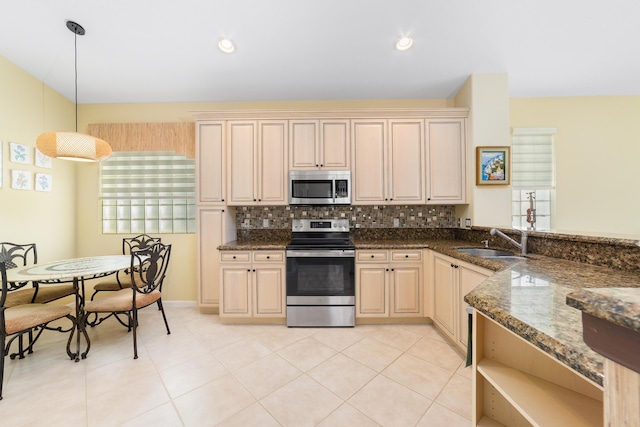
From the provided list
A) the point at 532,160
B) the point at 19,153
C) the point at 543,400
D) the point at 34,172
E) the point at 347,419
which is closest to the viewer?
the point at 543,400

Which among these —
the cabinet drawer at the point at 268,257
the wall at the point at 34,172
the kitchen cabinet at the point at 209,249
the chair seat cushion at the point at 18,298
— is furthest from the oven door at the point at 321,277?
the wall at the point at 34,172

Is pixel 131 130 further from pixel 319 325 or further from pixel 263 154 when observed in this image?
pixel 319 325

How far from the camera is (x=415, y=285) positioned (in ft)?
8.43

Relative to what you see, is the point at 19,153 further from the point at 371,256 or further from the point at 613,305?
the point at 613,305

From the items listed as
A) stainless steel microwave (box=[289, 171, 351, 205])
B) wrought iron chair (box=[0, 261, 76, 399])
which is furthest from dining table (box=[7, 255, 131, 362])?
stainless steel microwave (box=[289, 171, 351, 205])

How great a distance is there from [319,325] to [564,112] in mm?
4210

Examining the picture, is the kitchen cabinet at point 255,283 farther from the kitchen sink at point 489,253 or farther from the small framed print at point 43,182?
the small framed print at point 43,182

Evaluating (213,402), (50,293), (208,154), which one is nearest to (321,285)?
(213,402)

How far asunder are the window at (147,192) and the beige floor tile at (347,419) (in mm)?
2777

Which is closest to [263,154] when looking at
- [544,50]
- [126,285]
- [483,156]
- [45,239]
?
[126,285]

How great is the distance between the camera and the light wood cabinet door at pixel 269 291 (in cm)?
259

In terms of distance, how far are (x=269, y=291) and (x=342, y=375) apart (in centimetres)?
114

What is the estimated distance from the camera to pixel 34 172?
8.72 ft

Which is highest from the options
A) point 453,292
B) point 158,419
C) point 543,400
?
point 543,400
